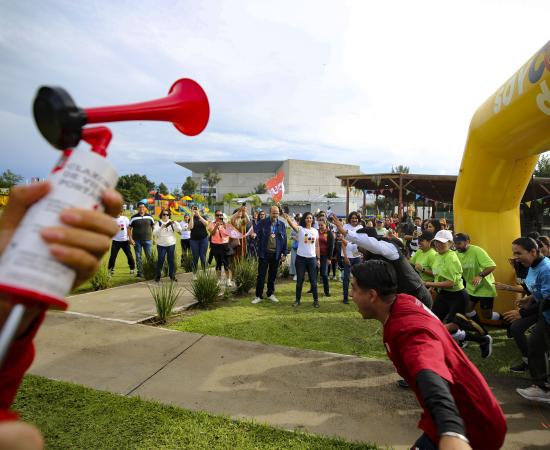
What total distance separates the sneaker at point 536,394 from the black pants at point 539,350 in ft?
0.30

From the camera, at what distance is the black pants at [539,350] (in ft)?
12.0

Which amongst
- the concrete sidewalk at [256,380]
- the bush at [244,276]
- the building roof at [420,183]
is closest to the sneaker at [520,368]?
the concrete sidewalk at [256,380]

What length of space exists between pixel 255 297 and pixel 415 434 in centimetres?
476

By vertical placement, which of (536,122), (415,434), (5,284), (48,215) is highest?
(536,122)

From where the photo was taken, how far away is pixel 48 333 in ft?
15.3

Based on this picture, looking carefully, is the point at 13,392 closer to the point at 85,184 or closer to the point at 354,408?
the point at 85,184

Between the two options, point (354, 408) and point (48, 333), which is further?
point (48, 333)

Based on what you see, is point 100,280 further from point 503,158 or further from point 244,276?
point 503,158

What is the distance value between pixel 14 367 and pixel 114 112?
635mm

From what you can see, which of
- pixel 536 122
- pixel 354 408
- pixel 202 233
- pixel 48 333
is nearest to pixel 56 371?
pixel 48 333

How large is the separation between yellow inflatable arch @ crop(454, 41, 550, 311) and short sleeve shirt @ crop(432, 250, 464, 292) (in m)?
1.45

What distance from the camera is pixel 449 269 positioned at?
4828 millimetres

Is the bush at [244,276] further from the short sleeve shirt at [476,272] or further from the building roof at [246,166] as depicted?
the building roof at [246,166]

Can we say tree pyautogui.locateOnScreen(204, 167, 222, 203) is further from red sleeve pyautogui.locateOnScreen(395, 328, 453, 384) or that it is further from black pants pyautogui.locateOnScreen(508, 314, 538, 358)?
red sleeve pyautogui.locateOnScreen(395, 328, 453, 384)
